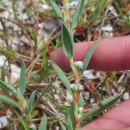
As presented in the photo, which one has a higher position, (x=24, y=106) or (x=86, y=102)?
(x=24, y=106)

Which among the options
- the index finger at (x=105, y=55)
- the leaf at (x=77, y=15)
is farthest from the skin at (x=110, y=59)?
the leaf at (x=77, y=15)

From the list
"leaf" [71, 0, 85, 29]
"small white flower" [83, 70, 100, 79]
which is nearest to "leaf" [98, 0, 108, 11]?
"small white flower" [83, 70, 100, 79]

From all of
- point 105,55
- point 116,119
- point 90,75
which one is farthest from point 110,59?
point 90,75

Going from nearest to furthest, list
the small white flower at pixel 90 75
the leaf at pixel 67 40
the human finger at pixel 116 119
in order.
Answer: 1. the leaf at pixel 67 40
2. the human finger at pixel 116 119
3. the small white flower at pixel 90 75

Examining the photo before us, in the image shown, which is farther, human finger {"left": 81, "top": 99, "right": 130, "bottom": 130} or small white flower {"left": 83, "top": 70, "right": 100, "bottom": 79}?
small white flower {"left": 83, "top": 70, "right": 100, "bottom": 79}

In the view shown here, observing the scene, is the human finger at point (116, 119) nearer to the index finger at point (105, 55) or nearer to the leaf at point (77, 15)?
Answer: the index finger at point (105, 55)

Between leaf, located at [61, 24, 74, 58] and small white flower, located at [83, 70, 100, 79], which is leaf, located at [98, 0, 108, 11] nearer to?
small white flower, located at [83, 70, 100, 79]

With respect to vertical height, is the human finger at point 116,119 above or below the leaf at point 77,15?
below

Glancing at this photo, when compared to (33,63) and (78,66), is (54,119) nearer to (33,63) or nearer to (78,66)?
(33,63)

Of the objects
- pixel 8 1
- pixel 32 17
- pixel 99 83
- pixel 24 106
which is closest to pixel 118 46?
pixel 99 83
